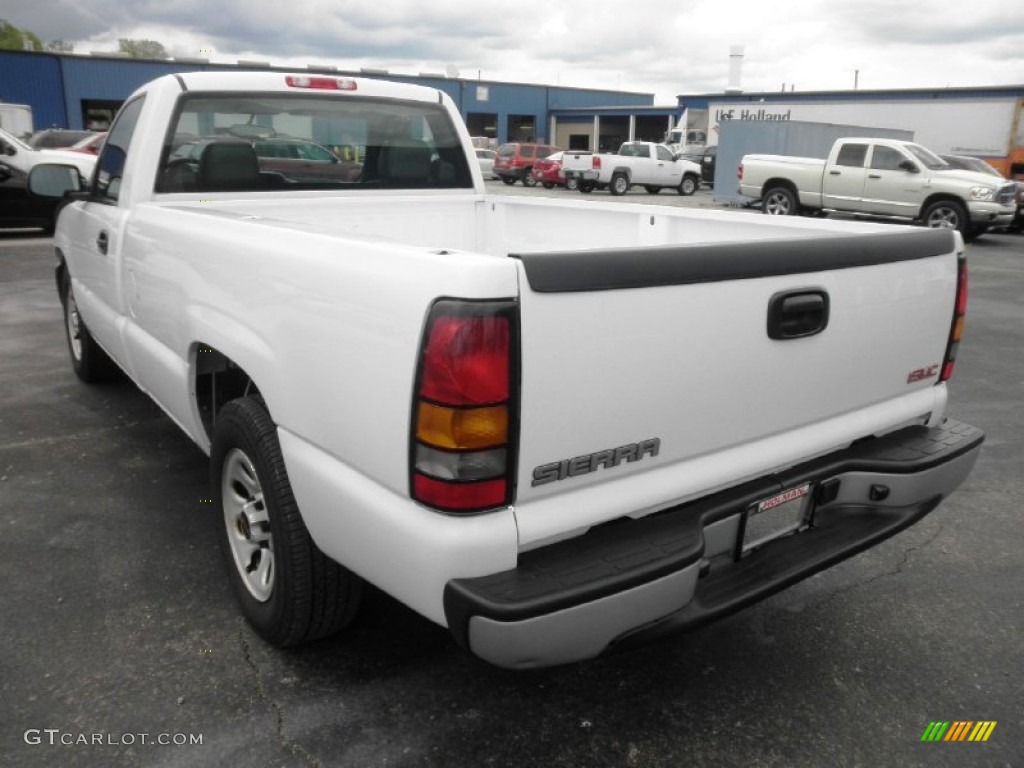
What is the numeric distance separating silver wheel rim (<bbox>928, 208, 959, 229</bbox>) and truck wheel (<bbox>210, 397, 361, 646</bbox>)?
16447mm

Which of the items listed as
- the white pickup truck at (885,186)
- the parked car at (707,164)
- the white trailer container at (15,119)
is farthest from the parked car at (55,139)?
the parked car at (707,164)

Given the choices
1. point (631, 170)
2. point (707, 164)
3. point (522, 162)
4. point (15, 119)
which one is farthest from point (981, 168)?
point (15, 119)

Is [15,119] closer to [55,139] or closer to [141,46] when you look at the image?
[55,139]

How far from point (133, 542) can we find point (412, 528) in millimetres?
2074

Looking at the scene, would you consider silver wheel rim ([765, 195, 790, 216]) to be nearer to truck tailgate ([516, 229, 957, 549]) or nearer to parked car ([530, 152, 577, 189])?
parked car ([530, 152, 577, 189])

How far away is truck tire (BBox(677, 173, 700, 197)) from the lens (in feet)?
97.2

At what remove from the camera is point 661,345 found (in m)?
2.03

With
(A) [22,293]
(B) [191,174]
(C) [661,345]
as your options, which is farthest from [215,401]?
(A) [22,293]

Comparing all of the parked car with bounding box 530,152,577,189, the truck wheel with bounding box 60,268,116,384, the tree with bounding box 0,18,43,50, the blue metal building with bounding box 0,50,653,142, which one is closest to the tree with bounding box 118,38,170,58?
the tree with bounding box 0,18,43,50

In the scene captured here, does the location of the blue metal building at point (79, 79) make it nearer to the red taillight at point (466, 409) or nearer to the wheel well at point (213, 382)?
the wheel well at point (213, 382)

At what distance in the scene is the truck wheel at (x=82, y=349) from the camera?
540cm

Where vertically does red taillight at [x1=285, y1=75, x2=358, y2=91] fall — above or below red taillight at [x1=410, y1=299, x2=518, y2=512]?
above

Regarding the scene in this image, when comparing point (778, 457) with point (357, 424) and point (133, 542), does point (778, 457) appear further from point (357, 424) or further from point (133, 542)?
point (133, 542)

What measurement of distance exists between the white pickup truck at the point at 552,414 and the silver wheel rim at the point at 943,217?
1489cm
